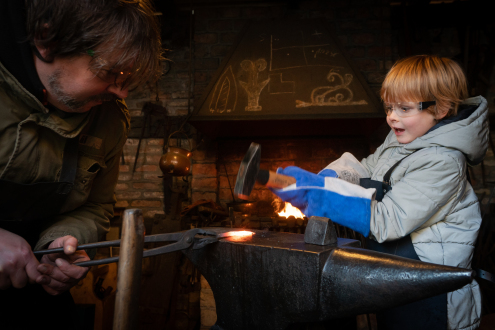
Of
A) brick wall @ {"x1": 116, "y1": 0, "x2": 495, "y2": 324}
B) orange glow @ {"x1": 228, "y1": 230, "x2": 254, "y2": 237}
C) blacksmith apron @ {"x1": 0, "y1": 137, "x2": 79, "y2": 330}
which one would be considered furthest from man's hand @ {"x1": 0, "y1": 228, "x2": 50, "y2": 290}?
brick wall @ {"x1": 116, "y1": 0, "x2": 495, "y2": 324}

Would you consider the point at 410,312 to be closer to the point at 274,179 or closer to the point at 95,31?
the point at 274,179

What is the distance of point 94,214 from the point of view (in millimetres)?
1494

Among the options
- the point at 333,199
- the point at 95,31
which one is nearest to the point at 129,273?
the point at 333,199

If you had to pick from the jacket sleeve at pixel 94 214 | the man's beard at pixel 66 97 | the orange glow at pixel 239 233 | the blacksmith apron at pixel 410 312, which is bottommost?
the blacksmith apron at pixel 410 312

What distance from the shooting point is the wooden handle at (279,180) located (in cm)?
118

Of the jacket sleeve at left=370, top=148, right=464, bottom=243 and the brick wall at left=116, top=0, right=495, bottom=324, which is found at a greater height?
the brick wall at left=116, top=0, right=495, bottom=324

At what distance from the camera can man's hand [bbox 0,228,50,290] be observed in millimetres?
957

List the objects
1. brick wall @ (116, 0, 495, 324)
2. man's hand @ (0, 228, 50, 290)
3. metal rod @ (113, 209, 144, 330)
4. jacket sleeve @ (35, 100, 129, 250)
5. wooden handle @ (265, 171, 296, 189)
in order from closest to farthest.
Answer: metal rod @ (113, 209, 144, 330)
man's hand @ (0, 228, 50, 290)
wooden handle @ (265, 171, 296, 189)
jacket sleeve @ (35, 100, 129, 250)
brick wall @ (116, 0, 495, 324)

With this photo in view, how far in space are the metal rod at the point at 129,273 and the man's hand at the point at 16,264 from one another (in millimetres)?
503

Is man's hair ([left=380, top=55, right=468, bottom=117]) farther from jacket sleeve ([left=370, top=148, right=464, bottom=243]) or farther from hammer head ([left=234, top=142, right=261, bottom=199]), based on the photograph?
hammer head ([left=234, top=142, right=261, bottom=199])

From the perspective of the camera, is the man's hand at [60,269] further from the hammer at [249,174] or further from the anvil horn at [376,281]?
the anvil horn at [376,281]

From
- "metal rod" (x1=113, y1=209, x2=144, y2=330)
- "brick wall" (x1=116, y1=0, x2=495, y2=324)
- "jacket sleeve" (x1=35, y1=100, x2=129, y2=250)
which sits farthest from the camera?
"brick wall" (x1=116, y1=0, x2=495, y2=324)

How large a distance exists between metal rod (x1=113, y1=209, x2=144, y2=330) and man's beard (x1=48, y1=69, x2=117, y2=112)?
704 millimetres

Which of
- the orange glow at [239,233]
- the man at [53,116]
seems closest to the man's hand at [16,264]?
the man at [53,116]
